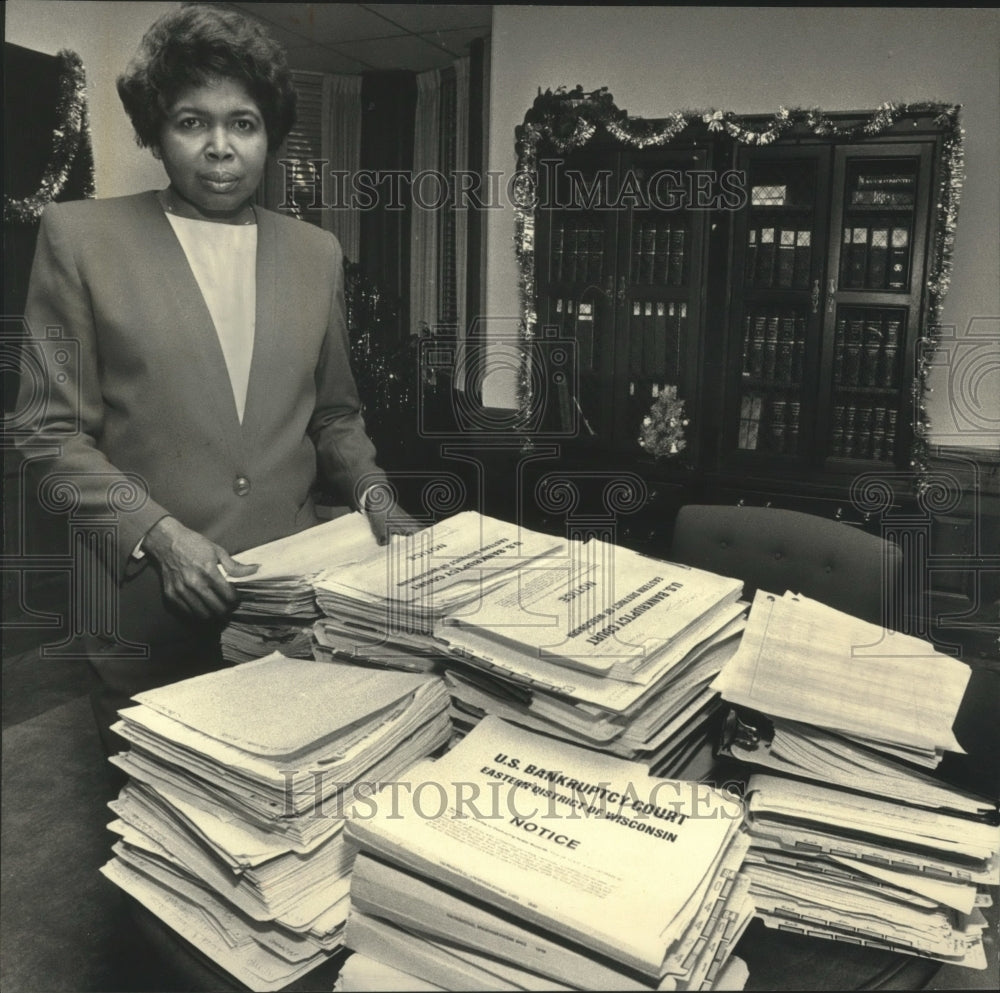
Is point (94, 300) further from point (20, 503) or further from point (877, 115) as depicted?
point (877, 115)

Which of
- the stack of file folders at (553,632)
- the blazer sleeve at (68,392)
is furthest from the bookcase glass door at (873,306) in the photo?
the blazer sleeve at (68,392)

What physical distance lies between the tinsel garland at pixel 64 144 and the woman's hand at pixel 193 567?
46 cm

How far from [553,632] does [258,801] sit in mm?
309

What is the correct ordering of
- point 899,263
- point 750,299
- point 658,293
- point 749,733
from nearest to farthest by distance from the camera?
point 749,733 < point 899,263 < point 750,299 < point 658,293

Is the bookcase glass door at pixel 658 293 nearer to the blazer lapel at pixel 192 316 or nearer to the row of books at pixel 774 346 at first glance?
the row of books at pixel 774 346

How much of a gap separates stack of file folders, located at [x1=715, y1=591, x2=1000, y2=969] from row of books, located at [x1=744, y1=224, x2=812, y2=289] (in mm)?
899

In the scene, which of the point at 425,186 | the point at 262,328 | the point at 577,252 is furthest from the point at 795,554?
the point at 262,328

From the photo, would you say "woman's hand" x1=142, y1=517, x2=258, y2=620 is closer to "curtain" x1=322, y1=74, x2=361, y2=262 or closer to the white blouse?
the white blouse

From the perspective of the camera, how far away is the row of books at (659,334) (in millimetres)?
1655

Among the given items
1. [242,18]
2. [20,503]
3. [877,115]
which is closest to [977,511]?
[877,115]

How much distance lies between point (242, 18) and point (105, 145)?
262 mm

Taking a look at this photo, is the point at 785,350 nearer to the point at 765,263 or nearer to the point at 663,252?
the point at 765,263

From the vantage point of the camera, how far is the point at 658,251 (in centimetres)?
163

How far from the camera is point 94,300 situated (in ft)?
3.53
